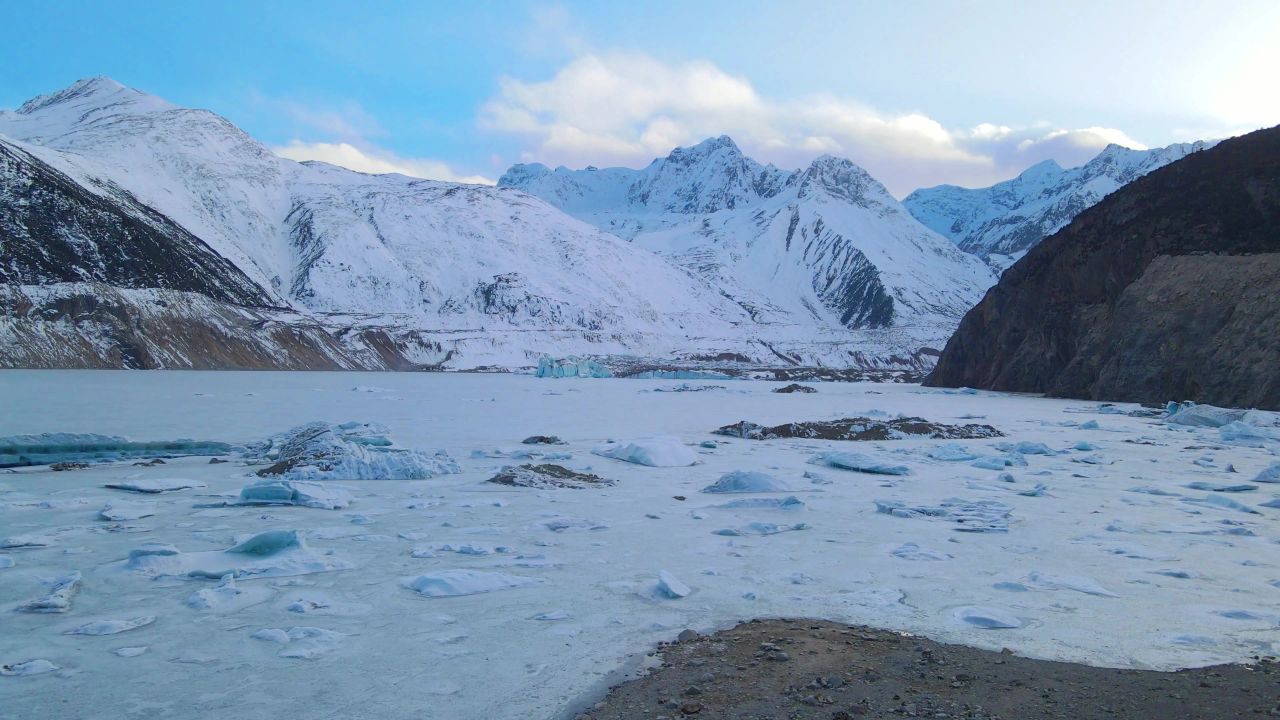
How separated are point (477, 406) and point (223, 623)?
86.3 feet

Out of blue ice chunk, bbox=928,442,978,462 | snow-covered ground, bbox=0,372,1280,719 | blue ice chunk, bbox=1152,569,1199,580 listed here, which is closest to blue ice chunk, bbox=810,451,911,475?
snow-covered ground, bbox=0,372,1280,719

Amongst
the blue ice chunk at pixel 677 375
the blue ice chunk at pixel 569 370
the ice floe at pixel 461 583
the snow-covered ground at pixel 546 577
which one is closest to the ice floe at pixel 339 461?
the snow-covered ground at pixel 546 577

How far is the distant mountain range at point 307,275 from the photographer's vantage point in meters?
69.5

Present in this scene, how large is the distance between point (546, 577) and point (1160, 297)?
38013mm

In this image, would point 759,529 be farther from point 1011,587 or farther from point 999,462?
point 999,462

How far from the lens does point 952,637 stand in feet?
18.2

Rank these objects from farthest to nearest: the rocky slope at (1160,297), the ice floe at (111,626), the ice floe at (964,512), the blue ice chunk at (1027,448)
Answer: the rocky slope at (1160,297)
the blue ice chunk at (1027,448)
the ice floe at (964,512)
the ice floe at (111,626)

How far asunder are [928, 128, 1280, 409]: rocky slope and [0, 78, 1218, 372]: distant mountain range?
62.1 meters

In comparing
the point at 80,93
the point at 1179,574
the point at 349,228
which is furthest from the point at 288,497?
the point at 80,93

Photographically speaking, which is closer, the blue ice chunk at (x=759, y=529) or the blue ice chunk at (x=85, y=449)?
the blue ice chunk at (x=759, y=529)

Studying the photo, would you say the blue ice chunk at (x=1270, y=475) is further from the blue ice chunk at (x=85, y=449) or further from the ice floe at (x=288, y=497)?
the blue ice chunk at (x=85, y=449)

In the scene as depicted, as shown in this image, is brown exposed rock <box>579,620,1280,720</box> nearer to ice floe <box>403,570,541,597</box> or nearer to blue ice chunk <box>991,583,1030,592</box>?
blue ice chunk <box>991,583,1030,592</box>

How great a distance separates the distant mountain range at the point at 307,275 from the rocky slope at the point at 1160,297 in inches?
2443

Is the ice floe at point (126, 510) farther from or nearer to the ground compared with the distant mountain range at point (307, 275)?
nearer to the ground
